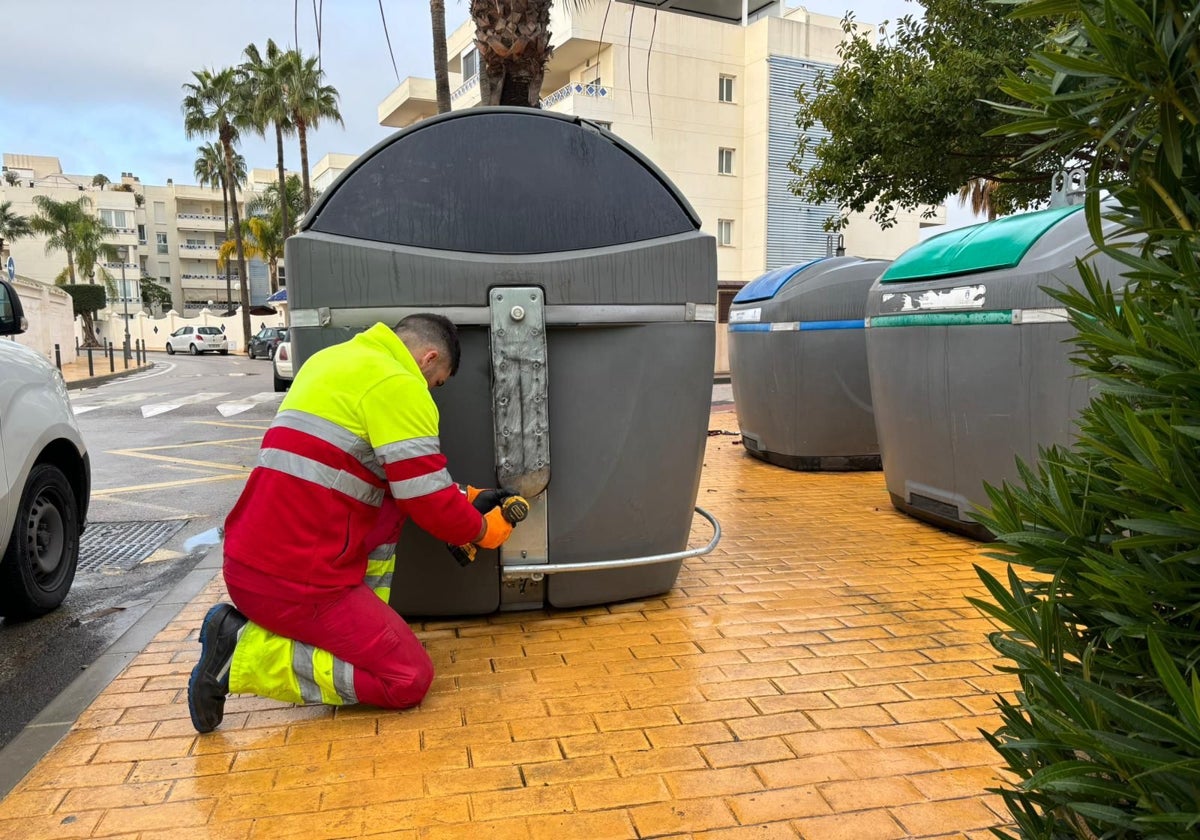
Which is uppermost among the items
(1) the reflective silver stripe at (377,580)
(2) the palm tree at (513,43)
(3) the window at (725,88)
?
(3) the window at (725,88)

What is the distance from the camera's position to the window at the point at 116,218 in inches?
2830

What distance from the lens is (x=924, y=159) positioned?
9398 mm

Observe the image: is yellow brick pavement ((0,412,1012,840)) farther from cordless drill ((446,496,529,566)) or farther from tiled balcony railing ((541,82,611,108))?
tiled balcony railing ((541,82,611,108))

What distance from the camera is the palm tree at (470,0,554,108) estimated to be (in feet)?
21.2

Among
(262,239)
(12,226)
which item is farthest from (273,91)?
(12,226)

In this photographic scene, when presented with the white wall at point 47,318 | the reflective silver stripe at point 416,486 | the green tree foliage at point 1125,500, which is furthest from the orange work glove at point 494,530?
the white wall at point 47,318

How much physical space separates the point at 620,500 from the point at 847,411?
4199 millimetres

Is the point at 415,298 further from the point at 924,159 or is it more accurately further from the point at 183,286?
the point at 183,286

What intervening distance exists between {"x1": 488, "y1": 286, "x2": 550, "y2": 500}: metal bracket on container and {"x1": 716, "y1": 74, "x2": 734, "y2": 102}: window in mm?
27337

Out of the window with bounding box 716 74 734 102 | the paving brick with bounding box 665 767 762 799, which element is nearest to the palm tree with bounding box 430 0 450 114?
the paving brick with bounding box 665 767 762 799

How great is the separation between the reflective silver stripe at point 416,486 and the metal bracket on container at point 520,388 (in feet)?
2.05

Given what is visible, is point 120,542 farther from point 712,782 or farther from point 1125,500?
point 1125,500

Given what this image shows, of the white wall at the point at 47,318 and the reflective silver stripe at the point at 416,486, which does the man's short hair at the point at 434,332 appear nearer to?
the reflective silver stripe at the point at 416,486

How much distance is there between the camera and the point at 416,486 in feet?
9.34
